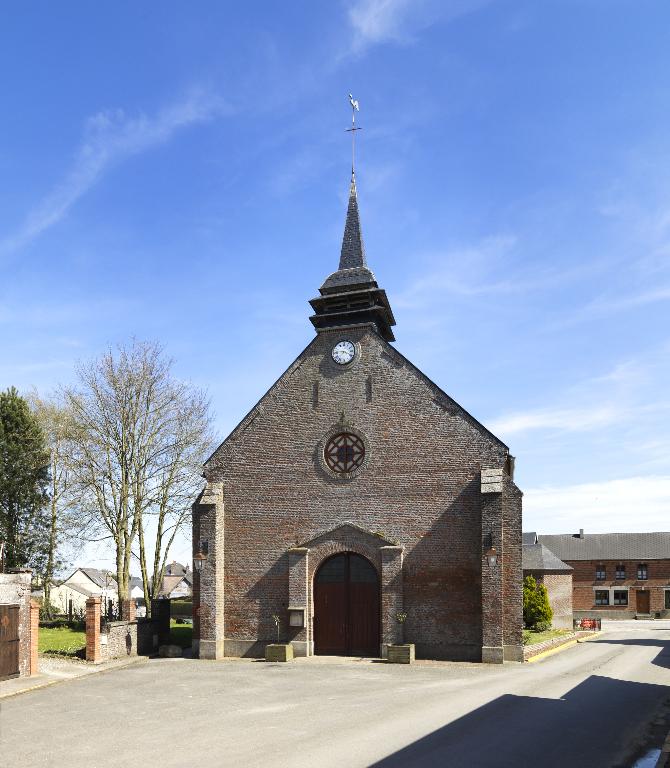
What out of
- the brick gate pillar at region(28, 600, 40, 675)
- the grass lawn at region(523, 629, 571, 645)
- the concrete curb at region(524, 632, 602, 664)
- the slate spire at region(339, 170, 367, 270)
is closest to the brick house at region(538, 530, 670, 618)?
the concrete curb at region(524, 632, 602, 664)

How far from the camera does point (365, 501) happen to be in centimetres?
2178

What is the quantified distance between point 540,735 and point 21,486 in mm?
29867

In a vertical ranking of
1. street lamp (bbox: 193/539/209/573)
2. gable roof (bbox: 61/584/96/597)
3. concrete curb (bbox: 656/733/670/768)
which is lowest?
gable roof (bbox: 61/584/96/597)

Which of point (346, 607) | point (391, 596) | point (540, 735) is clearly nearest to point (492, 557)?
point (391, 596)

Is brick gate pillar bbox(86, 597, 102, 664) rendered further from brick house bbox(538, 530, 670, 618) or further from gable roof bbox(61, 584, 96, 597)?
gable roof bbox(61, 584, 96, 597)

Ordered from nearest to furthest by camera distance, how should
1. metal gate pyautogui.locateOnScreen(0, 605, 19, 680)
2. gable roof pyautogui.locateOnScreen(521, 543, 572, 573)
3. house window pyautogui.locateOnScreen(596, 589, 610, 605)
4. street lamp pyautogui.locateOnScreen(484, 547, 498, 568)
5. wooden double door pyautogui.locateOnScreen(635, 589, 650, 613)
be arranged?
1. metal gate pyautogui.locateOnScreen(0, 605, 19, 680)
2. street lamp pyautogui.locateOnScreen(484, 547, 498, 568)
3. gable roof pyautogui.locateOnScreen(521, 543, 572, 573)
4. wooden double door pyautogui.locateOnScreen(635, 589, 650, 613)
5. house window pyautogui.locateOnScreen(596, 589, 610, 605)

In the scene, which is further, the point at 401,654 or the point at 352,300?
the point at 352,300

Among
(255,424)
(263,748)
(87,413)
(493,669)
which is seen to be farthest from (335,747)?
(87,413)

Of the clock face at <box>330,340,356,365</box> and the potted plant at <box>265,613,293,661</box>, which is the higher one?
the clock face at <box>330,340,356,365</box>

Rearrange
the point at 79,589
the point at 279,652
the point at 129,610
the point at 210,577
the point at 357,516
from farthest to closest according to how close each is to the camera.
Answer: the point at 79,589 < the point at 129,610 < the point at 210,577 < the point at 357,516 < the point at 279,652

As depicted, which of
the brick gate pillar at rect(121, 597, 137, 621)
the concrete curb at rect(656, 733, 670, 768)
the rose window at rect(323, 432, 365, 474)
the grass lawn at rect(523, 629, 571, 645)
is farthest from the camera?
the grass lawn at rect(523, 629, 571, 645)

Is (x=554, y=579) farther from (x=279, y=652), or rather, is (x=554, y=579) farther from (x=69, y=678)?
(x=69, y=678)

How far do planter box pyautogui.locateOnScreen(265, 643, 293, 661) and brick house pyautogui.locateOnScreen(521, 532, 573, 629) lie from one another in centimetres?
2446

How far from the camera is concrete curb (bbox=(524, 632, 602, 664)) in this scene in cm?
2133
